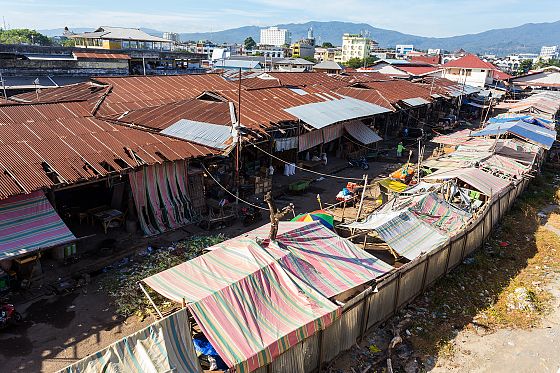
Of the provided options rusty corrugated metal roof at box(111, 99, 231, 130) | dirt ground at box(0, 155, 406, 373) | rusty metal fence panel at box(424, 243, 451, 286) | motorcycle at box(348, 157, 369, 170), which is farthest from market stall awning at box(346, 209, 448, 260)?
motorcycle at box(348, 157, 369, 170)

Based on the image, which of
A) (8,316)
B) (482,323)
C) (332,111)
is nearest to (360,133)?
(332,111)

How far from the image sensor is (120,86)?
963 inches

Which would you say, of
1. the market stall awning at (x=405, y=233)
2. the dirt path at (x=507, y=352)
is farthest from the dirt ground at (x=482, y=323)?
the market stall awning at (x=405, y=233)

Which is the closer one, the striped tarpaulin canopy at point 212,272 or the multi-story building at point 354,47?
the striped tarpaulin canopy at point 212,272

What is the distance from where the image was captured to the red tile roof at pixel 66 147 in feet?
38.8

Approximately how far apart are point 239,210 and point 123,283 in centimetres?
623

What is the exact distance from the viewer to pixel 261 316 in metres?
7.65

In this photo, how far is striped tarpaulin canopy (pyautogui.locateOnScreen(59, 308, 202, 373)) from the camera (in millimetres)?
6023

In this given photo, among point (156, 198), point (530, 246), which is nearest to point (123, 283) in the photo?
point (156, 198)

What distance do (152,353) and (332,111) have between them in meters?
19.5

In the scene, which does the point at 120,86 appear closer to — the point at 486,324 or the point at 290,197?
the point at 290,197

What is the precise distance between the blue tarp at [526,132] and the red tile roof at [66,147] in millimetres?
18445

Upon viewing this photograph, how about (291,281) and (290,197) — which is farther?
(290,197)

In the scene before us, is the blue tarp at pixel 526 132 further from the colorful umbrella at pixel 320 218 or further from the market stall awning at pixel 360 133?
the colorful umbrella at pixel 320 218
